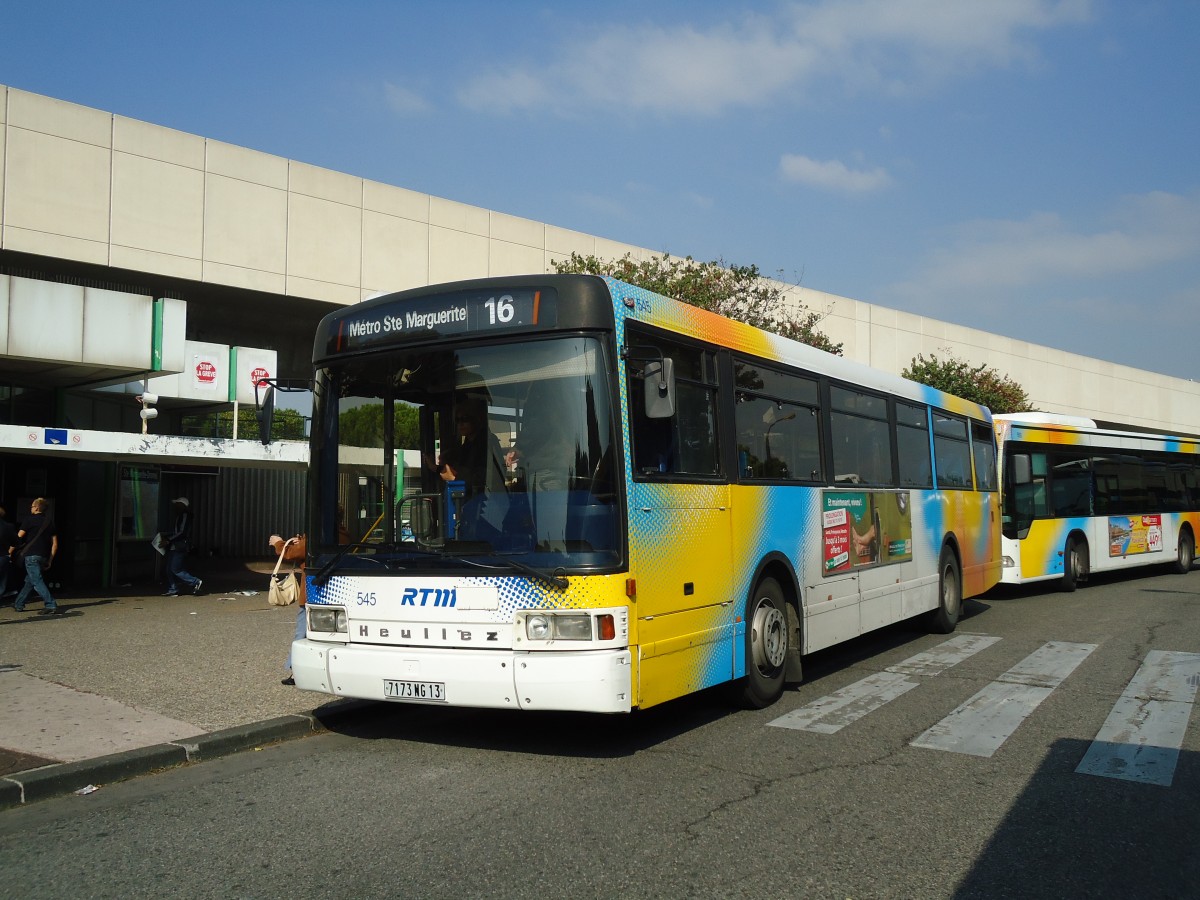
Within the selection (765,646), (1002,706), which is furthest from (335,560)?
(1002,706)

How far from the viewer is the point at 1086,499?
1884 centimetres

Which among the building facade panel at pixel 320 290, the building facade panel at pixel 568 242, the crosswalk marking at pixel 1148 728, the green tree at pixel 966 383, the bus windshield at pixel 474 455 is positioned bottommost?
the crosswalk marking at pixel 1148 728

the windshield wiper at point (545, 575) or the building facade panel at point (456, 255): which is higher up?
the building facade panel at point (456, 255)

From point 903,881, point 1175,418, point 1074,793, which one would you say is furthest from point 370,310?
point 1175,418

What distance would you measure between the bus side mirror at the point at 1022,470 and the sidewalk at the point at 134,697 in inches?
480

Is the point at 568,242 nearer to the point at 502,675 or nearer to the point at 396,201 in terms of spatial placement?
the point at 396,201

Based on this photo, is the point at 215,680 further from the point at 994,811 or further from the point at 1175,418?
the point at 1175,418

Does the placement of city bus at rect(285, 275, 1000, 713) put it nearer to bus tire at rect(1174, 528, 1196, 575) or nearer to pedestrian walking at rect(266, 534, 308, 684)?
pedestrian walking at rect(266, 534, 308, 684)

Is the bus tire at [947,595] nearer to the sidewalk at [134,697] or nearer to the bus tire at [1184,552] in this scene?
the sidewalk at [134,697]

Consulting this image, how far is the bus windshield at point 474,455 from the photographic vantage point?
616cm

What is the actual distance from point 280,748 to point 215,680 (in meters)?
2.42

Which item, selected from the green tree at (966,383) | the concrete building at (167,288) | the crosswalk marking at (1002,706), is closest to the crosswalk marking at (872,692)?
the crosswalk marking at (1002,706)

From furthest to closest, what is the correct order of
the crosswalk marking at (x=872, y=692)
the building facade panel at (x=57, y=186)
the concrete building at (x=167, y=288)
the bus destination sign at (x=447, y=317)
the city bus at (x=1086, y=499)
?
1. the building facade panel at (x=57, y=186)
2. the city bus at (x=1086, y=499)
3. the concrete building at (x=167, y=288)
4. the crosswalk marking at (x=872, y=692)
5. the bus destination sign at (x=447, y=317)

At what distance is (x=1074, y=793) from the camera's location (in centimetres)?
559
